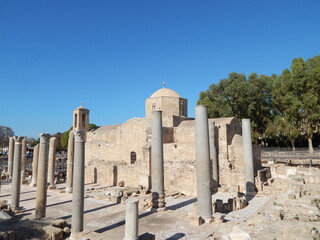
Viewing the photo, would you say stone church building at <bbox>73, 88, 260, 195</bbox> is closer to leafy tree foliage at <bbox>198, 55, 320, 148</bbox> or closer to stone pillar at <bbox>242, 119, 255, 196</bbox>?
stone pillar at <bbox>242, 119, 255, 196</bbox>

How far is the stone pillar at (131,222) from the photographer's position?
20.9ft

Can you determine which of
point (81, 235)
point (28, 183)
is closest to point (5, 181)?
point (28, 183)

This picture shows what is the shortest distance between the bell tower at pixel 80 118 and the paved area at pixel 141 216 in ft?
40.8

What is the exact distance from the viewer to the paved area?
7559 mm

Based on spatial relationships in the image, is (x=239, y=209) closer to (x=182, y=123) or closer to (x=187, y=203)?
(x=187, y=203)

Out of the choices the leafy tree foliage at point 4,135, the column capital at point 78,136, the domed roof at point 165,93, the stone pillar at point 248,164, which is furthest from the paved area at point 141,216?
the leafy tree foliage at point 4,135

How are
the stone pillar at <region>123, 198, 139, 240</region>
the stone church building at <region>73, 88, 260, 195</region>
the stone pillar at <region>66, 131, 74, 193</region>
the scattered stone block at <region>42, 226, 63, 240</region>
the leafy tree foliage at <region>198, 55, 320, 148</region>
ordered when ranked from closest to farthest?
the stone pillar at <region>123, 198, 139, 240</region> < the scattered stone block at <region>42, 226, 63, 240</region> < the stone pillar at <region>66, 131, 74, 193</region> < the stone church building at <region>73, 88, 260, 195</region> < the leafy tree foliage at <region>198, 55, 320, 148</region>

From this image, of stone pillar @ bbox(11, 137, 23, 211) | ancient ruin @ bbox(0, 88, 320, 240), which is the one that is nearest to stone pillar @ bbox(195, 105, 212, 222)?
ancient ruin @ bbox(0, 88, 320, 240)

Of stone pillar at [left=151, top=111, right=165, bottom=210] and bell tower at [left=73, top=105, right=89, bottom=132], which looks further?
bell tower at [left=73, top=105, right=89, bottom=132]

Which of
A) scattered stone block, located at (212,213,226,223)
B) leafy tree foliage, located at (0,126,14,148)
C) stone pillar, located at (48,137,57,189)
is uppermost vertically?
leafy tree foliage, located at (0,126,14,148)

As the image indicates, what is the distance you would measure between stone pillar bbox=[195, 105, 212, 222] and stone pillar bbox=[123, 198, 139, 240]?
2802mm

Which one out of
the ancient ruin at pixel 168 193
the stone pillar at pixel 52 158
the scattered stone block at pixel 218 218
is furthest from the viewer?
the stone pillar at pixel 52 158

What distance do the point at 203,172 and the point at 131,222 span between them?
3.18 m

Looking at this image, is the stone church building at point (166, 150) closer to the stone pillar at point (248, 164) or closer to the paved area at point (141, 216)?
the stone pillar at point (248, 164)
